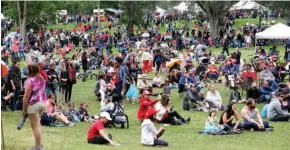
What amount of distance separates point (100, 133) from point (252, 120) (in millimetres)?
5054

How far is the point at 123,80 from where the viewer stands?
68.2ft

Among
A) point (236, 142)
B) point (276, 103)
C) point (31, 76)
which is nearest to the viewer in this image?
point (31, 76)

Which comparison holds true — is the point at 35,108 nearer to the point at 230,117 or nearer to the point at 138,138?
the point at 138,138

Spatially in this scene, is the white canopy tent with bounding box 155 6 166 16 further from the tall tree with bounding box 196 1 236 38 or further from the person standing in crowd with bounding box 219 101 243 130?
the person standing in crowd with bounding box 219 101 243 130

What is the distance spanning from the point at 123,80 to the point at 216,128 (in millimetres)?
5895

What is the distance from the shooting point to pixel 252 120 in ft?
53.5

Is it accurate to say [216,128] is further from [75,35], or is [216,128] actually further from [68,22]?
[68,22]

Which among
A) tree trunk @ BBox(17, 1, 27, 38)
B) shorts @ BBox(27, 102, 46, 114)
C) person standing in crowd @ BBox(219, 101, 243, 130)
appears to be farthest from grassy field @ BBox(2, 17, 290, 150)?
tree trunk @ BBox(17, 1, 27, 38)

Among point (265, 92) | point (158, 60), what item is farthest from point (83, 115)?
point (158, 60)

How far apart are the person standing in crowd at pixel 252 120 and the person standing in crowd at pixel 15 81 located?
646 cm

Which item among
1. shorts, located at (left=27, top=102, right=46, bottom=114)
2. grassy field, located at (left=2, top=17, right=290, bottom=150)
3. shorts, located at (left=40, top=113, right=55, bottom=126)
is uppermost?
shorts, located at (left=27, top=102, right=46, bottom=114)

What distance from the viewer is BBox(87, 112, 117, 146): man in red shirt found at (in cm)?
1297

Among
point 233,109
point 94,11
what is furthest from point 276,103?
point 94,11

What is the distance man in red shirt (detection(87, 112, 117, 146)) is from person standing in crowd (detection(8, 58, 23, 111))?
510cm
